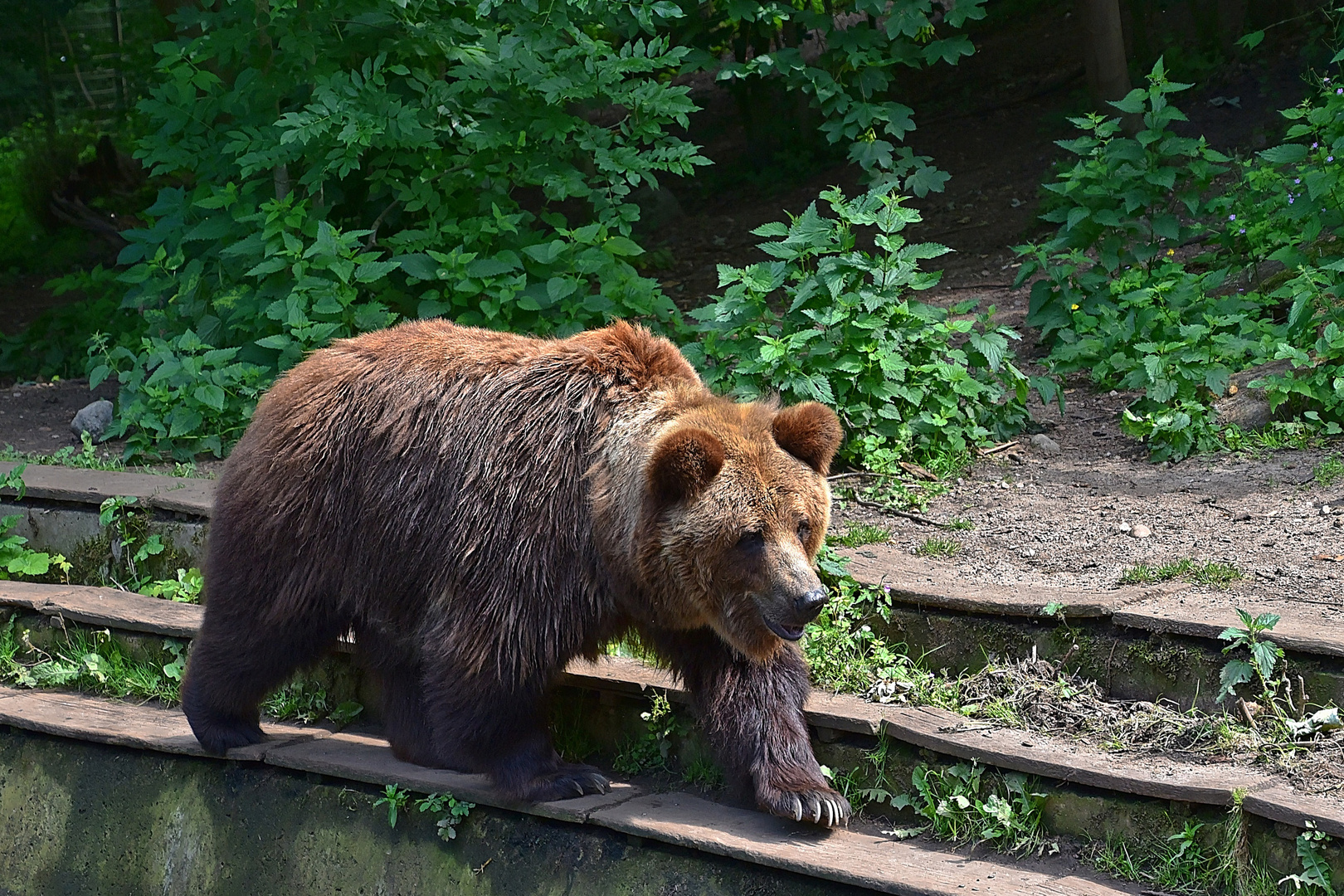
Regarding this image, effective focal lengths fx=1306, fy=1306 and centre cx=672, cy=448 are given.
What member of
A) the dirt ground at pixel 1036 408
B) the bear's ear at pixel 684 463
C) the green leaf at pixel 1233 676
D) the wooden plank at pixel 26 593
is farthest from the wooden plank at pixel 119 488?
the green leaf at pixel 1233 676

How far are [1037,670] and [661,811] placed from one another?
1236mm

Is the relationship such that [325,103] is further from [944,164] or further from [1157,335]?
[944,164]

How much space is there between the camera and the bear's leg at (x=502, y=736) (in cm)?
389

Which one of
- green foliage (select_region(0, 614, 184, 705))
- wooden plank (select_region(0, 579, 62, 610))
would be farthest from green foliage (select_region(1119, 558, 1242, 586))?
wooden plank (select_region(0, 579, 62, 610))

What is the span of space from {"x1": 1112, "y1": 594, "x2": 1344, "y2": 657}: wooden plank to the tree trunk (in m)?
6.18

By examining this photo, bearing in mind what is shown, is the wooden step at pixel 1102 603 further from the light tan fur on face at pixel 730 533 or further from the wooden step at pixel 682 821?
the wooden step at pixel 682 821

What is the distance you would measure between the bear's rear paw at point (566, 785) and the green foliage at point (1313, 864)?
1.92 meters

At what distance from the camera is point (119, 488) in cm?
599

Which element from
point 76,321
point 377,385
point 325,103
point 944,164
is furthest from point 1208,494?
point 76,321

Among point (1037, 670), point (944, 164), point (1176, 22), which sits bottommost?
point (1037, 670)

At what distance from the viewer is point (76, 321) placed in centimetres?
1005

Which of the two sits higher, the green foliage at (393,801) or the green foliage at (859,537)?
the green foliage at (859,537)

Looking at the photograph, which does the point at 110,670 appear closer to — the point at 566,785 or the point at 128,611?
the point at 128,611

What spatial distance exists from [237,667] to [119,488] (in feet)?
6.46
